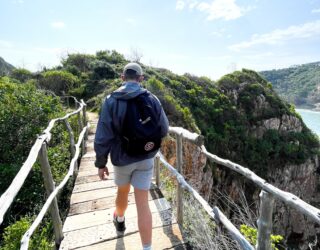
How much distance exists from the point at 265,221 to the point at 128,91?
1328mm

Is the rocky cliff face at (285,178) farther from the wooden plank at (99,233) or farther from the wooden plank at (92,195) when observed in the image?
the wooden plank at (99,233)

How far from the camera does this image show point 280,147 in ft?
70.6

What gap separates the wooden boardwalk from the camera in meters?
2.85

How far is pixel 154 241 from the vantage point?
288cm

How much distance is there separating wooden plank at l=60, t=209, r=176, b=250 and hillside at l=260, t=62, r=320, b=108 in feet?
341

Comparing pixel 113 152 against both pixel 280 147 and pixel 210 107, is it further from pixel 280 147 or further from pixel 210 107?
pixel 280 147

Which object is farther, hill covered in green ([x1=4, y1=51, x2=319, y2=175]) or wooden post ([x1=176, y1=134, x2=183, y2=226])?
hill covered in green ([x1=4, y1=51, x2=319, y2=175])

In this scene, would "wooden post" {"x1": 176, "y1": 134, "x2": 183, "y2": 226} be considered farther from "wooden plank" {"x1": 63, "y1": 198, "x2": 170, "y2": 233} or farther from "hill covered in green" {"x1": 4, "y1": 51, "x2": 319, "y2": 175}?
"hill covered in green" {"x1": 4, "y1": 51, "x2": 319, "y2": 175}

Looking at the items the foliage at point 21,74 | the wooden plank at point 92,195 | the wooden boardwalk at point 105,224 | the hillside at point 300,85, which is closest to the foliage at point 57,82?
the foliage at point 21,74

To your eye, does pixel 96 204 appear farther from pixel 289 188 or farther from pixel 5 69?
pixel 5 69

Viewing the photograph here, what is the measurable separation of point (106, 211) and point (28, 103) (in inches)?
151

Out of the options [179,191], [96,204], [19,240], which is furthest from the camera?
[96,204]

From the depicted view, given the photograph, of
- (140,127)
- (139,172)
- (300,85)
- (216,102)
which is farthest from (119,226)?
(300,85)

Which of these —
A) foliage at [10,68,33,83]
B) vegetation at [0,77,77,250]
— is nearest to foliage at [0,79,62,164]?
vegetation at [0,77,77,250]
